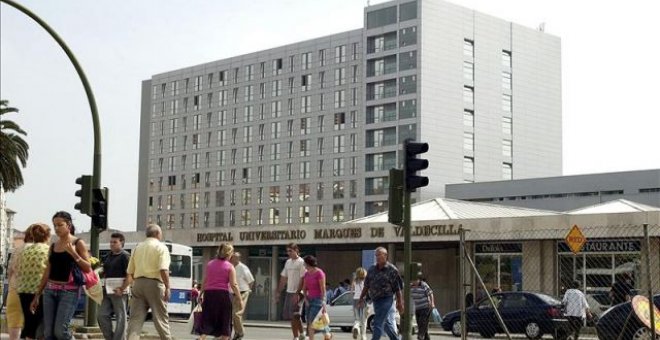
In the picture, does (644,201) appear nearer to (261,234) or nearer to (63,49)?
(261,234)

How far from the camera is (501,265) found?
137ft

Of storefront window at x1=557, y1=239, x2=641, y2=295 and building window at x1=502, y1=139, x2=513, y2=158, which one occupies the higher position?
building window at x1=502, y1=139, x2=513, y2=158

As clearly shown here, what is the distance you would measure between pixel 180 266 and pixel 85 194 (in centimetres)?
1871

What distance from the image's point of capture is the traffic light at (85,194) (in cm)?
1995

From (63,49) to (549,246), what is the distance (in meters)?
23.9

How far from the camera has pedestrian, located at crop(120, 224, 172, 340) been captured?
13.6 metres

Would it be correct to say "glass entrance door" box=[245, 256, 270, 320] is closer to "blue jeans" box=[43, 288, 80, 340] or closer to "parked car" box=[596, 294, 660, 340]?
"parked car" box=[596, 294, 660, 340]

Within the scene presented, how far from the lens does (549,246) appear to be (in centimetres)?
3978

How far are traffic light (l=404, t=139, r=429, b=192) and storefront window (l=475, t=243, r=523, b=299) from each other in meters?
25.1

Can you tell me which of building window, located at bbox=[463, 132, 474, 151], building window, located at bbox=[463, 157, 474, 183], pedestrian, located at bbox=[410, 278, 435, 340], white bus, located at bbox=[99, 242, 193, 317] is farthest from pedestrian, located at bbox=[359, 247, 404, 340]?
building window, located at bbox=[463, 132, 474, 151]

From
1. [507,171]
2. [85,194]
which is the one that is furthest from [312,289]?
[507,171]

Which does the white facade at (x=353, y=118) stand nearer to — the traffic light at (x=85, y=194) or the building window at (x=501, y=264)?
the building window at (x=501, y=264)

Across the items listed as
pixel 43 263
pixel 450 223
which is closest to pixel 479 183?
pixel 450 223

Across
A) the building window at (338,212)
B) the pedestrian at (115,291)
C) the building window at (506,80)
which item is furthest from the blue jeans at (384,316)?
the building window at (506,80)
